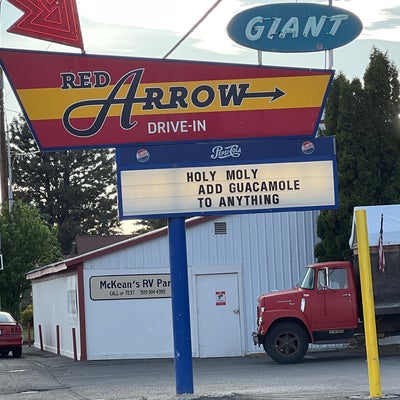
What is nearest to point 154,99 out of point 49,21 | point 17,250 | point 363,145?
point 49,21

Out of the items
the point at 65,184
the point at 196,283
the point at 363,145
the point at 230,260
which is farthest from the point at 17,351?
the point at 65,184

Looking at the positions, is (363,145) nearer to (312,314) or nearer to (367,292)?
(312,314)

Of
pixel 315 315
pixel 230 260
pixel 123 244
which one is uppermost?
pixel 123 244

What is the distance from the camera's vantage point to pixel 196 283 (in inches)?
1072

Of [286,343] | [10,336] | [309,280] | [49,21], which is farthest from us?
[10,336]

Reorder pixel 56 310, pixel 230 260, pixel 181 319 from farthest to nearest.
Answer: pixel 56 310, pixel 230 260, pixel 181 319

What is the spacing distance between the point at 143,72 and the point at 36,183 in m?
60.1

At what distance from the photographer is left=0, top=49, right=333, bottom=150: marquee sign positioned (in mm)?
13906

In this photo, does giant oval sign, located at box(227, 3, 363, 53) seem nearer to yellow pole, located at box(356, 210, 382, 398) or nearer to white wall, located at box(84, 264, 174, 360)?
yellow pole, located at box(356, 210, 382, 398)

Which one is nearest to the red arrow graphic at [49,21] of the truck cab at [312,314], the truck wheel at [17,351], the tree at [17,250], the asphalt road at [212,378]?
the asphalt road at [212,378]

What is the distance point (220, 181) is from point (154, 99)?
1436 millimetres

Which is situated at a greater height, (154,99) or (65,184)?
(65,184)

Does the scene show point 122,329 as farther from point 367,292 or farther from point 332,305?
point 367,292

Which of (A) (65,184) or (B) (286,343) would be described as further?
(A) (65,184)
